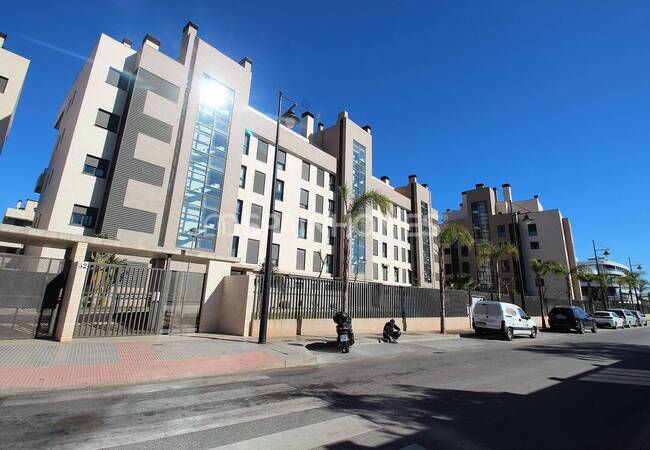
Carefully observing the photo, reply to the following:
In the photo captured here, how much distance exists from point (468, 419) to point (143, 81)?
26911 millimetres

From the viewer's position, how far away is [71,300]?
32.7ft

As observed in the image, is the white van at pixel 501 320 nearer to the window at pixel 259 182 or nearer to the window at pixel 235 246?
the window at pixel 235 246

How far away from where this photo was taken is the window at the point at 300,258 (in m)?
30.4

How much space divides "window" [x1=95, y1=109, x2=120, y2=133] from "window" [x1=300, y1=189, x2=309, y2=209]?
1632 centimetres

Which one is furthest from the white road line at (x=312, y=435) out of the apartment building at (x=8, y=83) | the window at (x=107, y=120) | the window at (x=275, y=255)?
the apartment building at (x=8, y=83)

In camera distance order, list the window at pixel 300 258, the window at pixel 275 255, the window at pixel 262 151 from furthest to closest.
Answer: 1. the window at pixel 300 258
2. the window at pixel 262 151
3. the window at pixel 275 255

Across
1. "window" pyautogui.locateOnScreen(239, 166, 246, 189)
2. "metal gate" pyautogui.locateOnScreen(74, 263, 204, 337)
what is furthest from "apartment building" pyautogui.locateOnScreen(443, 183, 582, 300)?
"metal gate" pyautogui.locateOnScreen(74, 263, 204, 337)

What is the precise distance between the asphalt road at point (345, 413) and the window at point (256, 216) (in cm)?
2065

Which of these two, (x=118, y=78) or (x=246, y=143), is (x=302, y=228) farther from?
(x=118, y=78)

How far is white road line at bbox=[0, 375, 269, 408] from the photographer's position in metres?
5.17

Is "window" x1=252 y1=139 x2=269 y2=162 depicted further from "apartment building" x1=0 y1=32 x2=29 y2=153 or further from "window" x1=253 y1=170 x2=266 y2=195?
"apartment building" x1=0 y1=32 x2=29 y2=153

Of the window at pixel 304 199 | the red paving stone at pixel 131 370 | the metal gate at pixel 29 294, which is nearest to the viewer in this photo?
the red paving stone at pixel 131 370

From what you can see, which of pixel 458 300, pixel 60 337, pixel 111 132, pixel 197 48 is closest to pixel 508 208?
pixel 458 300

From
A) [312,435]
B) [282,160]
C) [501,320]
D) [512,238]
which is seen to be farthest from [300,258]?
[512,238]
